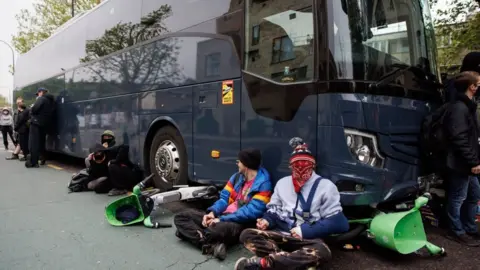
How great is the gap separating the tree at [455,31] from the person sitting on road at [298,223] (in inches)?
273

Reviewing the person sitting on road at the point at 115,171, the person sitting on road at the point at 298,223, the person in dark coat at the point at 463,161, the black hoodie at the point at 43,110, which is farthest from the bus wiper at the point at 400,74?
the black hoodie at the point at 43,110

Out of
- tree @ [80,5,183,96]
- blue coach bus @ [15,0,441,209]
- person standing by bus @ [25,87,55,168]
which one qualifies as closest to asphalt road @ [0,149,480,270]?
blue coach bus @ [15,0,441,209]

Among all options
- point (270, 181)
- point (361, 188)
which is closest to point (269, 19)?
point (270, 181)

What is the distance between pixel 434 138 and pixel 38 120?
8662 millimetres

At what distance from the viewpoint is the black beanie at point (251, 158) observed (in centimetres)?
351

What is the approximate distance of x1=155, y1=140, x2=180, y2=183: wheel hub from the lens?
4980 millimetres

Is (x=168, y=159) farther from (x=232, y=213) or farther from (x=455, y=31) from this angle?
(x=455, y=31)

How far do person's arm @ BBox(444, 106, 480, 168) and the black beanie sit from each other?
181cm

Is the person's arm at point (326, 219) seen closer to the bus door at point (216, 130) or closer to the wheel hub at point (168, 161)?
the bus door at point (216, 130)

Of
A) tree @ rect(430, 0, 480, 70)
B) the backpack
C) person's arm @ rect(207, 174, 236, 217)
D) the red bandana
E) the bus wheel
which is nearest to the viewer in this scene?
the red bandana

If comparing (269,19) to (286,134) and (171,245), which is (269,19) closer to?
(286,134)

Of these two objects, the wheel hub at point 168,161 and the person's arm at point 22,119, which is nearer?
the wheel hub at point 168,161

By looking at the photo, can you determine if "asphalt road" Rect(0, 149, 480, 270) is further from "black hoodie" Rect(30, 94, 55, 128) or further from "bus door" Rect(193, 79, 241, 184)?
"black hoodie" Rect(30, 94, 55, 128)

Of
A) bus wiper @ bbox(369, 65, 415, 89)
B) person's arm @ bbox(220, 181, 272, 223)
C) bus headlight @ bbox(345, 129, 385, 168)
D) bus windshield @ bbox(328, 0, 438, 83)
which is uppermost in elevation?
bus windshield @ bbox(328, 0, 438, 83)
